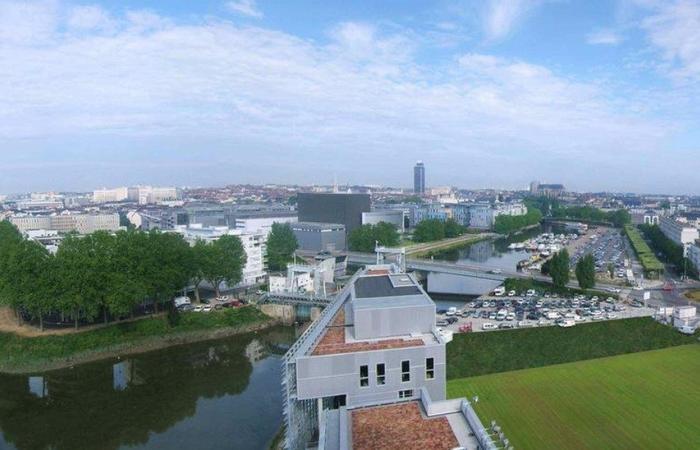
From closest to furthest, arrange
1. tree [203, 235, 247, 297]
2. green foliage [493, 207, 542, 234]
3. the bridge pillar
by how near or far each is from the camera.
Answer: the bridge pillar < tree [203, 235, 247, 297] < green foliage [493, 207, 542, 234]

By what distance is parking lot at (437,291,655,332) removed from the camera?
21.5 meters

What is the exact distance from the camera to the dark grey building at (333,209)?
2272 inches

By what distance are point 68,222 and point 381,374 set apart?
74484 mm

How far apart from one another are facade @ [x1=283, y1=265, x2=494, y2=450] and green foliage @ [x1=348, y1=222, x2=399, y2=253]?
36.4 m

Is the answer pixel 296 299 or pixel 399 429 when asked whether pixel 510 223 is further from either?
pixel 399 429

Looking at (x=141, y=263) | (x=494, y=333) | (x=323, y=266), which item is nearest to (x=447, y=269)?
(x=323, y=266)

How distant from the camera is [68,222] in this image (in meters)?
72.9

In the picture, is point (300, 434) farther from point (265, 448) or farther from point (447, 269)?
point (447, 269)

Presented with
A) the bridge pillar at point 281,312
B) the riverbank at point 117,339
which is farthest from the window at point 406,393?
the bridge pillar at point 281,312

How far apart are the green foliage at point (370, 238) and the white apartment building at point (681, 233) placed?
24.7m

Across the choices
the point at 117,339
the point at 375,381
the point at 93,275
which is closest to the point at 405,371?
the point at 375,381

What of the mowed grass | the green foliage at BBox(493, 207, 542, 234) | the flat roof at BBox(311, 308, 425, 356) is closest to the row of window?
the flat roof at BBox(311, 308, 425, 356)

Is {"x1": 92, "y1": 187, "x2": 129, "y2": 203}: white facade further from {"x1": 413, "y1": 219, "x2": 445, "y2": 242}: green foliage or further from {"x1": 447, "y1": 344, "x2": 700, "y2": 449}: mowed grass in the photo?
{"x1": 447, "y1": 344, "x2": 700, "y2": 449}: mowed grass

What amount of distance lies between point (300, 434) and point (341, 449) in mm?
3506
